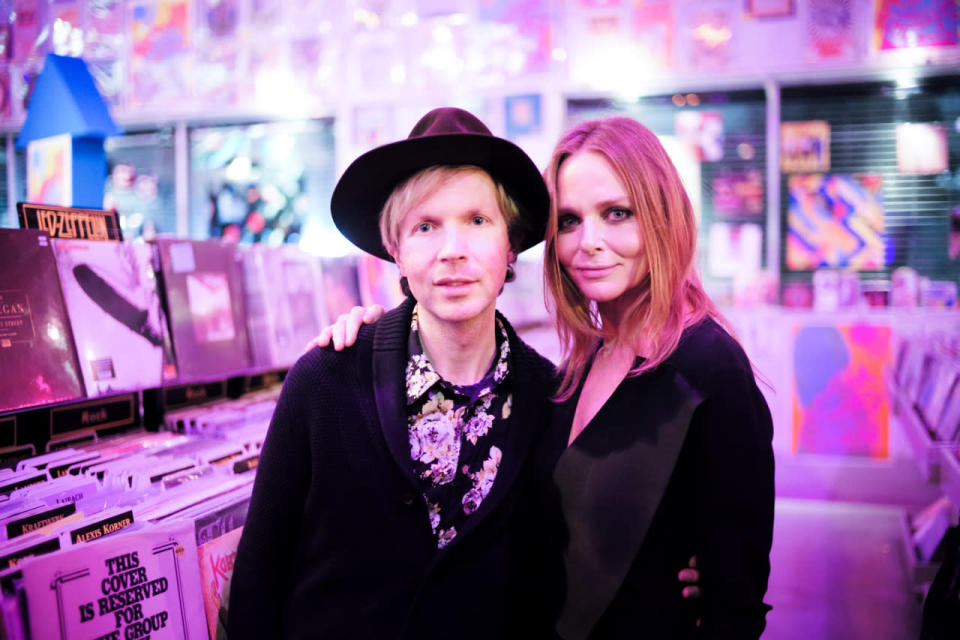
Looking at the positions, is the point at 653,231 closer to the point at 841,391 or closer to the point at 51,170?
the point at 51,170

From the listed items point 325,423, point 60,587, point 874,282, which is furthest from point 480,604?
point 874,282

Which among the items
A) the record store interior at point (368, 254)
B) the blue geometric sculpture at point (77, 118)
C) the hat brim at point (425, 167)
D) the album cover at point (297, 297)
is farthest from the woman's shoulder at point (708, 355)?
the blue geometric sculpture at point (77, 118)

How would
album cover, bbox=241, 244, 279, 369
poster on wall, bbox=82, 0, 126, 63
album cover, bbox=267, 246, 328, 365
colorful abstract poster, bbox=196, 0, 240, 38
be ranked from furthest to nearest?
poster on wall, bbox=82, 0, 126, 63 → colorful abstract poster, bbox=196, 0, 240, 38 → album cover, bbox=267, 246, 328, 365 → album cover, bbox=241, 244, 279, 369

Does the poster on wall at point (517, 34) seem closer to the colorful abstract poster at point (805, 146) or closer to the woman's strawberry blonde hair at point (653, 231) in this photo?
the colorful abstract poster at point (805, 146)

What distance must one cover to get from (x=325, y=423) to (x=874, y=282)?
4293 mm

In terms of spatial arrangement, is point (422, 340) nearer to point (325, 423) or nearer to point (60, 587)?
point (325, 423)

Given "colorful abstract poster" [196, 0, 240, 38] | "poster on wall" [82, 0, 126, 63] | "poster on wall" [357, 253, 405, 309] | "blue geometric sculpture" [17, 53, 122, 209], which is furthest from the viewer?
"poster on wall" [82, 0, 126, 63]

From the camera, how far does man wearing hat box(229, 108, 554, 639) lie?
121cm

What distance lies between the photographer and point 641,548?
1.27 metres

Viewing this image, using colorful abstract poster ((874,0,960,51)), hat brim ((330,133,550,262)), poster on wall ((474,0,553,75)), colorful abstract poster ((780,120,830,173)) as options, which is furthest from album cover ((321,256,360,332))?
colorful abstract poster ((874,0,960,51))

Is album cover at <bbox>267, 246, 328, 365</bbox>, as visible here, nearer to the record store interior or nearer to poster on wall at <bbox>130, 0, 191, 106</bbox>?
the record store interior

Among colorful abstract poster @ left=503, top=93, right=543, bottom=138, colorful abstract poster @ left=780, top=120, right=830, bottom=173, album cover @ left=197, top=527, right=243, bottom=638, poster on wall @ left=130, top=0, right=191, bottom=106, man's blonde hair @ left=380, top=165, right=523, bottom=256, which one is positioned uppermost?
poster on wall @ left=130, top=0, right=191, bottom=106

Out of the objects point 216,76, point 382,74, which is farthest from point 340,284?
point 216,76

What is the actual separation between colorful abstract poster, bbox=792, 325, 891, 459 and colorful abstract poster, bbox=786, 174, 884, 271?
48 centimetres
